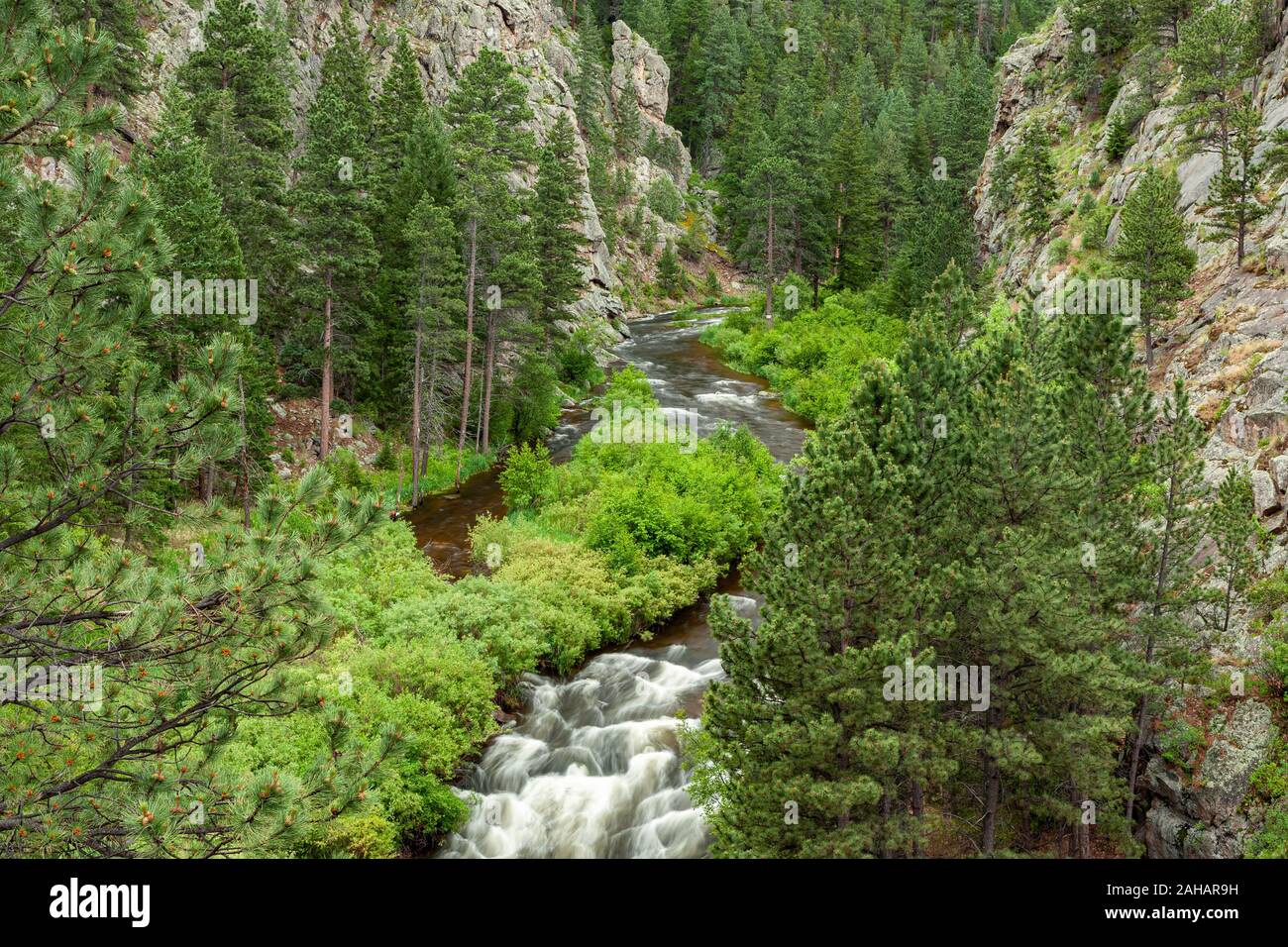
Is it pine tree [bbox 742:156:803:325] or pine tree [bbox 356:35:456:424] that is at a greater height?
pine tree [bbox 742:156:803:325]

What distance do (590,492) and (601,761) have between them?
554 inches

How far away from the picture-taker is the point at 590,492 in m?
31.8

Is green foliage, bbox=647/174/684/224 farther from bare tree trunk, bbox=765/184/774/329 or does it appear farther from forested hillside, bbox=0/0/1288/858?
forested hillside, bbox=0/0/1288/858

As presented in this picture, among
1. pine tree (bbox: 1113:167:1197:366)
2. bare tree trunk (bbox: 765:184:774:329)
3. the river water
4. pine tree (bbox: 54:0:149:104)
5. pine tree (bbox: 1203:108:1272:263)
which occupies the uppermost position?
pine tree (bbox: 54:0:149:104)

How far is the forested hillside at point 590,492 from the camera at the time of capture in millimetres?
7590

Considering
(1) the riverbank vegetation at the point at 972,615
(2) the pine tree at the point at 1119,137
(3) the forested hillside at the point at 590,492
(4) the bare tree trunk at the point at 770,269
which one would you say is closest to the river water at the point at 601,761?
(3) the forested hillside at the point at 590,492

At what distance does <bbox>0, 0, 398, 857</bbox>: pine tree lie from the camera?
23.2 feet

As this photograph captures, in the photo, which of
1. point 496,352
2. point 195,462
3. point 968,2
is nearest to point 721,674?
point 195,462

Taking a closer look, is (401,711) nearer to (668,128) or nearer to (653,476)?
(653,476)

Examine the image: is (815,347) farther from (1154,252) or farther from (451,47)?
(451,47)

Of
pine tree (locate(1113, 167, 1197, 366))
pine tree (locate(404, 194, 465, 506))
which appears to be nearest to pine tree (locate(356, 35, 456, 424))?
pine tree (locate(404, 194, 465, 506))

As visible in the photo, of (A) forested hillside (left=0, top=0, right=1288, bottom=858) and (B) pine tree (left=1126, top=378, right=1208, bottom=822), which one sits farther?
(B) pine tree (left=1126, top=378, right=1208, bottom=822)

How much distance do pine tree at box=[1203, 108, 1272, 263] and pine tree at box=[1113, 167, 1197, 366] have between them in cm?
202

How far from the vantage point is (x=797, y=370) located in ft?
167
